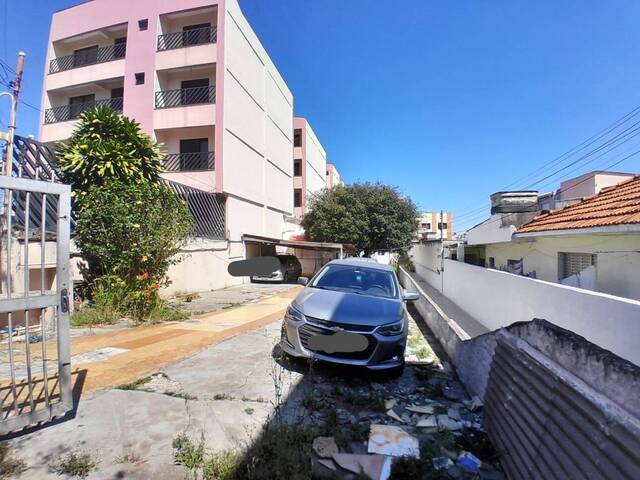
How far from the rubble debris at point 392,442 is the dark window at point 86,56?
996 inches

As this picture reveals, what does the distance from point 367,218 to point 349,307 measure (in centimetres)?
1882

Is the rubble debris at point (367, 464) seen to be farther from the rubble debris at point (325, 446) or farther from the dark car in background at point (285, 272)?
the dark car in background at point (285, 272)

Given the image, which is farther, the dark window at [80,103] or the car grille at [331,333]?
the dark window at [80,103]

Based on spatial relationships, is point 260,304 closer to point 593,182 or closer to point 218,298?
point 218,298

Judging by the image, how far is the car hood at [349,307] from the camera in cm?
449

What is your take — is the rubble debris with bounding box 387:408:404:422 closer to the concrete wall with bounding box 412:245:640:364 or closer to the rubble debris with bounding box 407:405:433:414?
the rubble debris with bounding box 407:405:433:414

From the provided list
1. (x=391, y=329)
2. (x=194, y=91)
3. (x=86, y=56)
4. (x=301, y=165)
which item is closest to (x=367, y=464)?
(x=391, y=329)

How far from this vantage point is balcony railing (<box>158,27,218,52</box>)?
61.3 feet

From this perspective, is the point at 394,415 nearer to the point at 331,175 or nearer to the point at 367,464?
the point at 367,464

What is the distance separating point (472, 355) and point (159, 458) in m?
3.67

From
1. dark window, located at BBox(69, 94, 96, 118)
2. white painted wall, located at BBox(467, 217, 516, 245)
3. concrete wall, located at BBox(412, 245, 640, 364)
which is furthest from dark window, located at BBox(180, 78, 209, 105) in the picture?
concrete wall, located at BBox(412, 245, 640, 364)

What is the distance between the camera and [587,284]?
6.14 metres

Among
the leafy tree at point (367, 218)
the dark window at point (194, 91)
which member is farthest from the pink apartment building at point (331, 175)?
the dark window at point (194, 91)

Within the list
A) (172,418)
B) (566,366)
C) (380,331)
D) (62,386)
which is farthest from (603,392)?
(62,386)
